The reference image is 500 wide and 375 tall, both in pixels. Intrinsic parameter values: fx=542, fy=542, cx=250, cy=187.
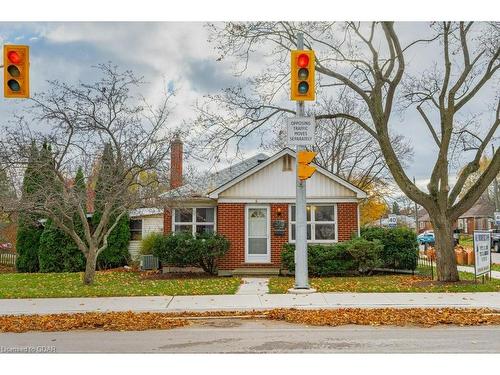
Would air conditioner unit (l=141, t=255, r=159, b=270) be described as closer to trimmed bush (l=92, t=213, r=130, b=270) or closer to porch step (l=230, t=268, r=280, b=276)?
trimmed bush (l=92, t=213, r=130, b=270)

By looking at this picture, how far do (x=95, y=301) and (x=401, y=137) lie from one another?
29.2 meters

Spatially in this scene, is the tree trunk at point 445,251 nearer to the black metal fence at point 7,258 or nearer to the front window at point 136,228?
the front window at point 136,228

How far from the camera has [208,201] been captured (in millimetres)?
21641

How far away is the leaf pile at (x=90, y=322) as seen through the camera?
964 centimetres

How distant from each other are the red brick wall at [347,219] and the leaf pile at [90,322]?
11.4 meters

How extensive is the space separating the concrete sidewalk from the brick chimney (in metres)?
6.24

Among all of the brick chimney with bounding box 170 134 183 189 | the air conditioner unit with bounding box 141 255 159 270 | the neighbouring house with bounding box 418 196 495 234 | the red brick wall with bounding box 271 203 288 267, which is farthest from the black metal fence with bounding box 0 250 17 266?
the neighbouring house with bounding box 418 196 495 234

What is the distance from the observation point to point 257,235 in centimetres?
2114

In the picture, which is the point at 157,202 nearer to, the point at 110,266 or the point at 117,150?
the point at 117,150

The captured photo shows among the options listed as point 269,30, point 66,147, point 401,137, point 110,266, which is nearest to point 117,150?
point 66,147

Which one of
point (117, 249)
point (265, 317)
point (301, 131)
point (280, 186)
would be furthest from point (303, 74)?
point (117, 249)

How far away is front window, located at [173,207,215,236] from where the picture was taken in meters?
21.9

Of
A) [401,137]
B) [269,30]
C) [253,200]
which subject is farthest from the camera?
[401,137]

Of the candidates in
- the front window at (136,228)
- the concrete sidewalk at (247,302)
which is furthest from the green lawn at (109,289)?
the front window at (136,228)
